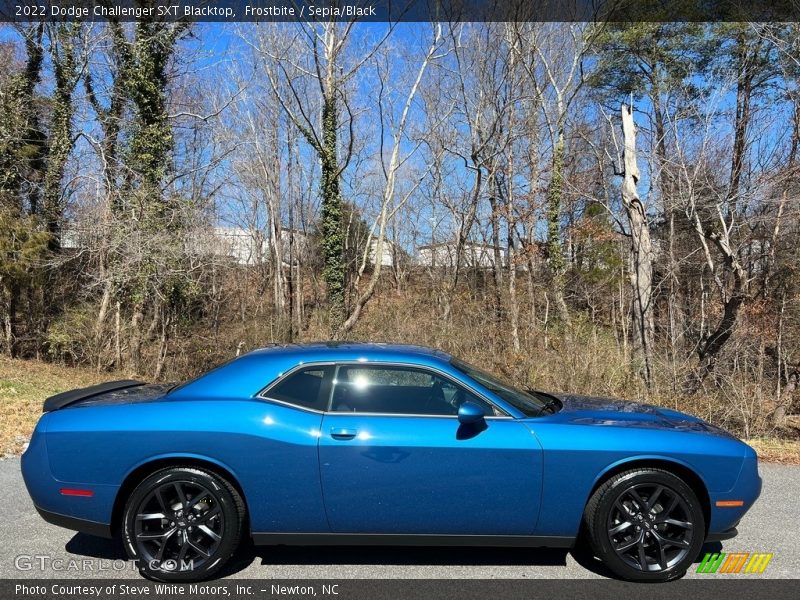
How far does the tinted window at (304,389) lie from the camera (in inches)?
143

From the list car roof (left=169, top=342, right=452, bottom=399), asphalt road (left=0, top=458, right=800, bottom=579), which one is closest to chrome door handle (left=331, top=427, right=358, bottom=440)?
car roof (left=169, top=342, right=452, bottom=399)

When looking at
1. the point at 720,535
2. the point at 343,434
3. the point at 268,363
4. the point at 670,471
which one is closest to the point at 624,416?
the point at 670,471

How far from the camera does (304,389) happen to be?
3701 millimetres

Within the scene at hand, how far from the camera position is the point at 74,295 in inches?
783

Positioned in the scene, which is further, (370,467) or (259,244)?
(259,244)

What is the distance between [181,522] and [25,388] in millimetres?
10189

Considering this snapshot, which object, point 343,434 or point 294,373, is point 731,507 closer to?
point 343,434

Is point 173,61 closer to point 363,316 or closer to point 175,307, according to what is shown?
point 175,307

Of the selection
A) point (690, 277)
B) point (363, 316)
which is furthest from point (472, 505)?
point (690, 277)

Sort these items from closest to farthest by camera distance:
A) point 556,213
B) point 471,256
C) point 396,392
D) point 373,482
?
point 373,482, point 396,392, point 556,213, point 471,256

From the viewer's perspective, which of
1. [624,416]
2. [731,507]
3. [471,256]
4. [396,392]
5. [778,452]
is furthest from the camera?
[471,256]

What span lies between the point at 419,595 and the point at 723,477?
1966 mm

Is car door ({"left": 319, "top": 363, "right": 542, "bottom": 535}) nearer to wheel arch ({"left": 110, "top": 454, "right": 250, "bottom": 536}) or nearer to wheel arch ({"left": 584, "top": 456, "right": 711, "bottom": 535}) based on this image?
wheel arch ({"left": 584, "top": 456, "right": 711, "bottom": 535})

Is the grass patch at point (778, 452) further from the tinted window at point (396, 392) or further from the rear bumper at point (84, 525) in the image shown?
the rear bumper at point (84, 525)
